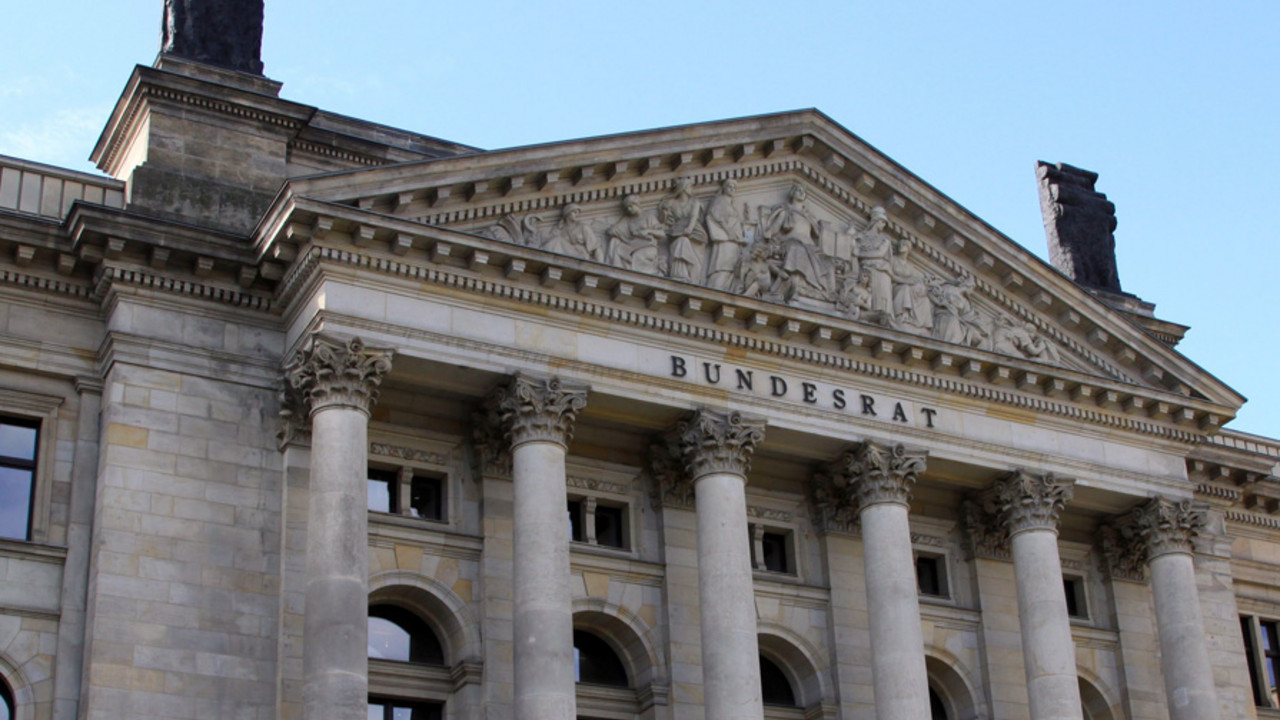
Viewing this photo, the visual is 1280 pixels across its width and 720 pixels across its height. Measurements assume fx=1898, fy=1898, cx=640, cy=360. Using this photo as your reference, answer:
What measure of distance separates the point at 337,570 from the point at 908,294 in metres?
13.3

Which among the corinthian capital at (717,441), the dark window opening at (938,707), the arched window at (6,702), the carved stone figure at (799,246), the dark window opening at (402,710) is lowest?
the arched window at (6,702)

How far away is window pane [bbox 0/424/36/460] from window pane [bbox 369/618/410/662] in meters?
6.19

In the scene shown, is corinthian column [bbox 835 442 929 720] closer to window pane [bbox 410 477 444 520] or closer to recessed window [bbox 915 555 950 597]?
recessed window [bbox 915 555 950 597]

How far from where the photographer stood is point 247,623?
29.8 metres

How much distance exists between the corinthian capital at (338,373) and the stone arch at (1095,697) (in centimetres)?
1575

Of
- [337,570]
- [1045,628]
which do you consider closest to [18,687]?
[337,570]

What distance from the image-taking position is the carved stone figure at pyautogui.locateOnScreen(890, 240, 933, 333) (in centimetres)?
3603

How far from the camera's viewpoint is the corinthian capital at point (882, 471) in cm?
3406

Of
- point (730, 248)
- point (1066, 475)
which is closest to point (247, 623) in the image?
point (730, 248)

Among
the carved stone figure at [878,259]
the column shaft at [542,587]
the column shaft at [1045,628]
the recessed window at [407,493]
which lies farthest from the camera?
the carved stone figure at [878,259]

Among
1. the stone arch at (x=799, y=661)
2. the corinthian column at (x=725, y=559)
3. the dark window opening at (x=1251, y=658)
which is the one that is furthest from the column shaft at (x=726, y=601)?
the dark window opening at (x=1251, y=658)

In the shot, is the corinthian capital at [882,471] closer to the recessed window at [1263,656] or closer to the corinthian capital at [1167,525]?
the corinthian capital at [1167,525]

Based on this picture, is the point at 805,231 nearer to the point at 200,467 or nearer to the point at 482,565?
the point at 482,565

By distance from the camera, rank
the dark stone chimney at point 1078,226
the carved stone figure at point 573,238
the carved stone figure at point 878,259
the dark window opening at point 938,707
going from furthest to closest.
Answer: the dark stone chimney at point 1078,226, the dark window opening at point 938,707, the carved stone figure at point 878,259, the carved stone figure at point 573,238
